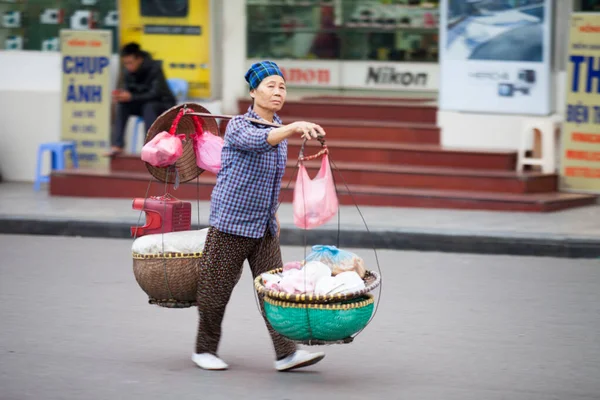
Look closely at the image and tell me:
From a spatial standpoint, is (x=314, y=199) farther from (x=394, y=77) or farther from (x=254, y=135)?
(x=394, y=77)

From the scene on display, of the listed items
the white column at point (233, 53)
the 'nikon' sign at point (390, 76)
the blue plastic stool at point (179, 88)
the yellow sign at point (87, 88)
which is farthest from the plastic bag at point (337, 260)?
the 'nikon' sign at point (390, 76)

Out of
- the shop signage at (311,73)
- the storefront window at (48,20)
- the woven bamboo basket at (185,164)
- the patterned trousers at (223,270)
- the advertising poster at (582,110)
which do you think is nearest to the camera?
the patterned trousers at (223,270)

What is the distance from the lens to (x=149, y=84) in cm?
1399

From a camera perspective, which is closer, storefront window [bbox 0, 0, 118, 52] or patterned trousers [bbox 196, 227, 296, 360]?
patterned trousers [bbox 196, 227, 296, 360]

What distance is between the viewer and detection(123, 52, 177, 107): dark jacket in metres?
13.9

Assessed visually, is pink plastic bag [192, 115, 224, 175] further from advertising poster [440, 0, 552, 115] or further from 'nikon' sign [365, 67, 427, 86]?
'nikon' sign [365, 67, 427, 86]

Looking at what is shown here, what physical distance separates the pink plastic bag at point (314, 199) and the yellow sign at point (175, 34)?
9697 mm

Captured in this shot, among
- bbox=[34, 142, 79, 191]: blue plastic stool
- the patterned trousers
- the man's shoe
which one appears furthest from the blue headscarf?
bbox=[34, 142, 79, 191]: blue plastic stool

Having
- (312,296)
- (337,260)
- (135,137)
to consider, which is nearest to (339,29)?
(135,137)

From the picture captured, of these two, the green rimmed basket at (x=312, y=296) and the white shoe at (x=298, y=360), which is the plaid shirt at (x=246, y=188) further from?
the white shoe at (x=298, y=360)

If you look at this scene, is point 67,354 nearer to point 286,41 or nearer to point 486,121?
point 486,121

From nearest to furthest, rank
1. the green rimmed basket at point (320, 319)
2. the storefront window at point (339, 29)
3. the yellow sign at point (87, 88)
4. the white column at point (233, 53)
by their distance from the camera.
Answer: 1. the green rimmed basket at point (320, 319)
2. the yellow sign at point (87, 88)
3. the white column at point (233, 53)
4. the storefront window at point (339, 29)

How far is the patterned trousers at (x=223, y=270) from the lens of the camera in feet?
20.6

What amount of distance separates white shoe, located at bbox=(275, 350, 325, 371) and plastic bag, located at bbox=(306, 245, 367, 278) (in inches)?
22.8
